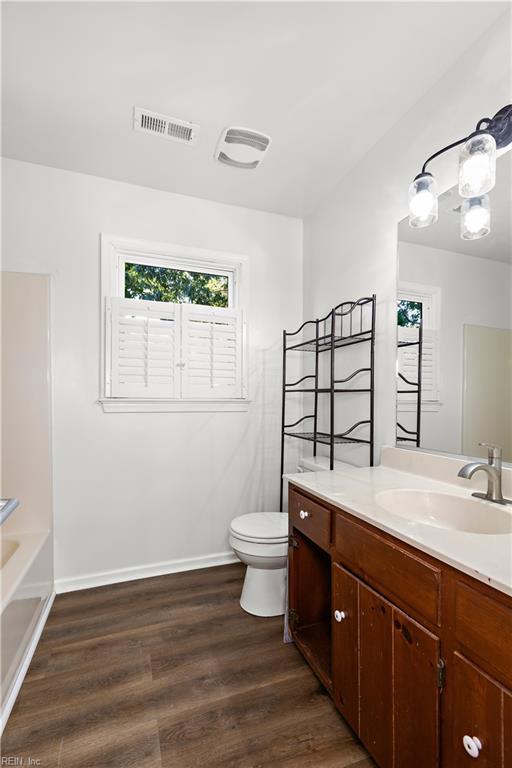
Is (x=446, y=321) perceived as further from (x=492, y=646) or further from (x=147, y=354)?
(x=147, y=354)

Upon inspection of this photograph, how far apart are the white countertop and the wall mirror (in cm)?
21

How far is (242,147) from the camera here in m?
1.99

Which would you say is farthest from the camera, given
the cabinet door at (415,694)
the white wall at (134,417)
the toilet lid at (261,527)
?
the white wall at (134,417)

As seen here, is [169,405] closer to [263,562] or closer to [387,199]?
[263,562]

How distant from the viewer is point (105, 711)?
4.43 feet

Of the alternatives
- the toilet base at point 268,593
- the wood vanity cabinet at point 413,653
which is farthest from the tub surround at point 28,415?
the wood vanity cabinet at point 413,653

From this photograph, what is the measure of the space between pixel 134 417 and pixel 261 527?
1050mm

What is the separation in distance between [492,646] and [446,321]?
1173 mm

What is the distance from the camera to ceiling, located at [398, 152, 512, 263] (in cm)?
130

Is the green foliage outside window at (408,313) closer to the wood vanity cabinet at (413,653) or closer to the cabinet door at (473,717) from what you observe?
the wood vanity cabinet at (413,653)

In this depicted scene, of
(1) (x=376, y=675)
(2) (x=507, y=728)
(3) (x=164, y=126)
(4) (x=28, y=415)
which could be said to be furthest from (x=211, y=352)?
(2) (x=507, y=728)

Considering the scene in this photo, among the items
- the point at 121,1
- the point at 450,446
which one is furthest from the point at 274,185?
the point at 450,446

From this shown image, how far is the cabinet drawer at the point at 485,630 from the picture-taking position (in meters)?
0.71

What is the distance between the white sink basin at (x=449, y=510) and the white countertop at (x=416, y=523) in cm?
3
